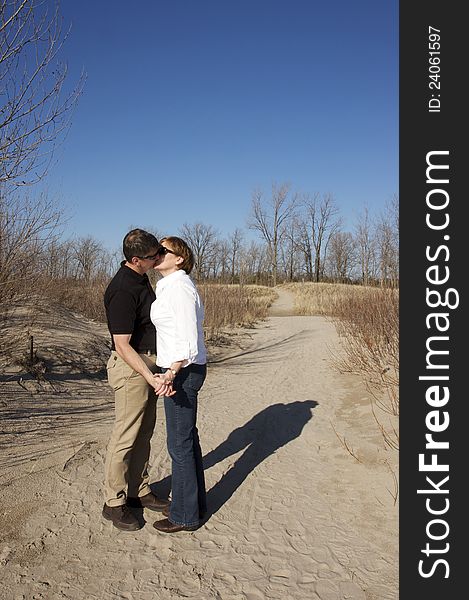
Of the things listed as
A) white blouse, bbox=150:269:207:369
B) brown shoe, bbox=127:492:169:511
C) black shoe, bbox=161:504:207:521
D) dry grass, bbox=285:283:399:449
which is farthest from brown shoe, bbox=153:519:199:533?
dry grass, bbox=285:283:399:449

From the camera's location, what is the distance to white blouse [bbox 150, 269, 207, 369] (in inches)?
131

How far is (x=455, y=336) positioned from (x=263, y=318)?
2117cm

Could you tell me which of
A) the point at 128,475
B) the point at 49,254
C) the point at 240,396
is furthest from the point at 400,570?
the point at 49,254

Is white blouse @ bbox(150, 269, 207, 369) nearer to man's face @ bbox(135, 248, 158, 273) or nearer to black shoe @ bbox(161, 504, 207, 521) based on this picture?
man's face @ bbox(135, 248, 158, 273)

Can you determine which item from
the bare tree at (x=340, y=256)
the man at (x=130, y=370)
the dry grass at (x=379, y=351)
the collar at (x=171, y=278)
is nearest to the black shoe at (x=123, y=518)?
the man at (x=130, y=370)

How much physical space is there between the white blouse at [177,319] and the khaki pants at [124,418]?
12.0 inches

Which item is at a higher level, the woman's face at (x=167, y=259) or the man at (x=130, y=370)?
the woman's face at (x=167, y=259)

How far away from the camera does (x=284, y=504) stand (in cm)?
450

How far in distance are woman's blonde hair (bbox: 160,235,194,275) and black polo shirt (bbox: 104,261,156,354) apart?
1.17 feet

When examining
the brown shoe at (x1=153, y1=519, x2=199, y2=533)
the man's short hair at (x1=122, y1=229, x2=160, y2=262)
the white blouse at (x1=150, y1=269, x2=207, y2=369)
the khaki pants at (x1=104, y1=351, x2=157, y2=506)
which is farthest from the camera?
the brown shoe at (x1=153, y1=519, x2=199, y2=533)

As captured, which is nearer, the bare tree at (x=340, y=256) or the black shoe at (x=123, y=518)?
the black shoe at (x=123, y=518)

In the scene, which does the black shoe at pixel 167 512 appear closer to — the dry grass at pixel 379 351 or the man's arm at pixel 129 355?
the man's arm at pixel 129 355

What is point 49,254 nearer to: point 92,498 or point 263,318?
point 92,498

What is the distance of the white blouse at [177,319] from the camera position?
3.34 metres
